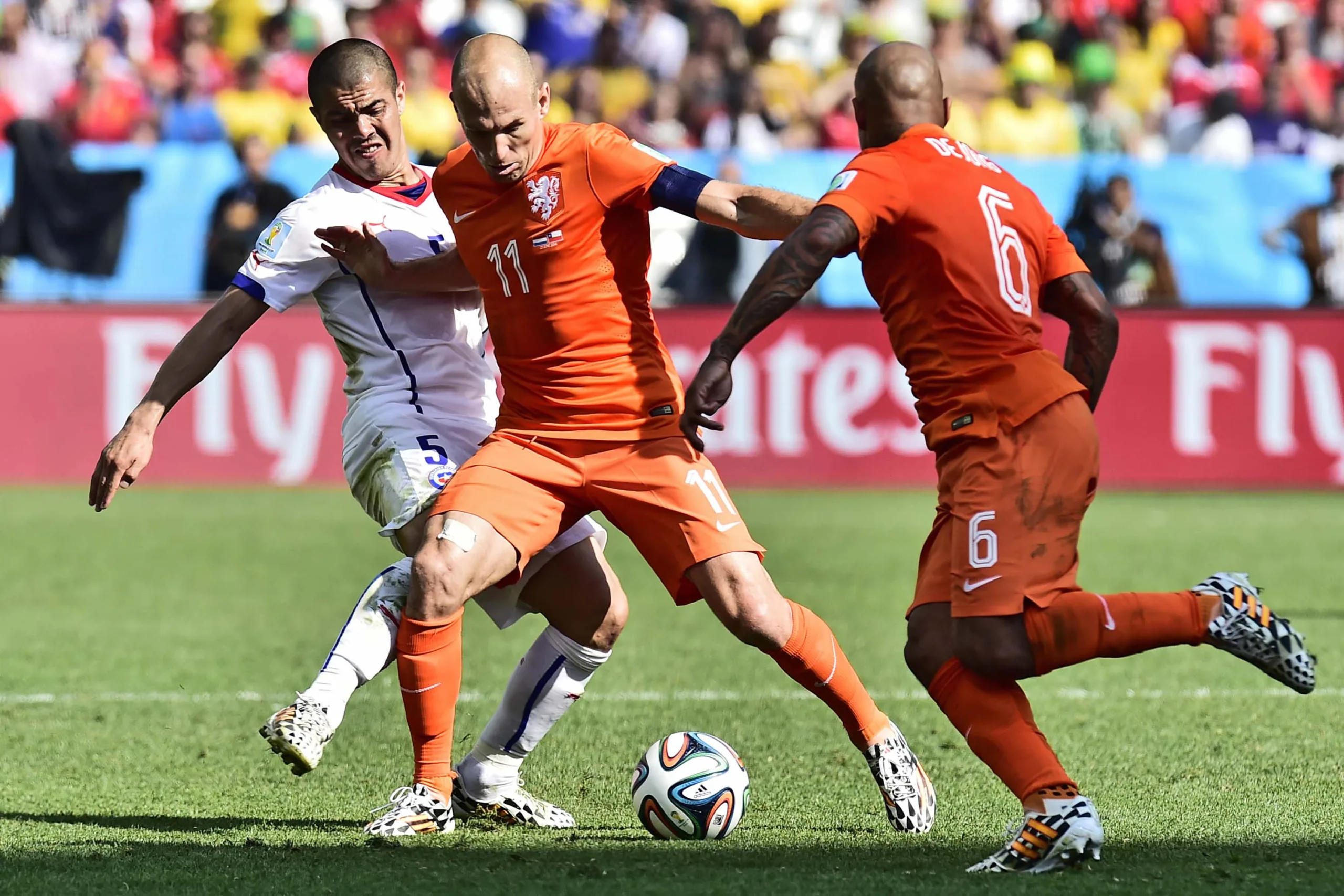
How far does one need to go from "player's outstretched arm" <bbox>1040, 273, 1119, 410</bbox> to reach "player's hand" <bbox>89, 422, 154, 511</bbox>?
7.98 ft

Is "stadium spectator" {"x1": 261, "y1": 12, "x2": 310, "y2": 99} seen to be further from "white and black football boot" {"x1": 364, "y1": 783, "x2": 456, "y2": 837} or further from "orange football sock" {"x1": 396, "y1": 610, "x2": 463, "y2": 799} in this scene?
"white and black football boot" {"x1": 364, "y1": 783, "x2": 456, "y2": 837}

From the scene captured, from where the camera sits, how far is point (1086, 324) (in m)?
4.73

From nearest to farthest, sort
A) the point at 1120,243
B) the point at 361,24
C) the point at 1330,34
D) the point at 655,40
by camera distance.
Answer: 1. the point at 1120,243
2. the point at 361,24
3. the point at 655,40
4. the point at 1330,34

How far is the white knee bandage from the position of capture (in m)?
4.79

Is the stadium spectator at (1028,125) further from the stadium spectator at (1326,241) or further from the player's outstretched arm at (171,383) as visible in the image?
the player's outstretched arm at (171,383)

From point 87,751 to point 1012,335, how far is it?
3433 mm

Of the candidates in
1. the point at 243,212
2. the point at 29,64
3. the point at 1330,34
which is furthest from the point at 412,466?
the point at 1330,34

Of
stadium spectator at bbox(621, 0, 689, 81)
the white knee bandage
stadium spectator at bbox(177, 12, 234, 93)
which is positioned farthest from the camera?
stadium spectator at bbox(621, 0, 689, 81)

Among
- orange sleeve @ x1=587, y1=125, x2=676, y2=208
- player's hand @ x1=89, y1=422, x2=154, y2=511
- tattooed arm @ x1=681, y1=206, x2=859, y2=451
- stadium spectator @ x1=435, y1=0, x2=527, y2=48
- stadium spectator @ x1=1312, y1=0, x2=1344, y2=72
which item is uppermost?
stadium spectator @ x1=435, y1=0, x2=527, y2=48

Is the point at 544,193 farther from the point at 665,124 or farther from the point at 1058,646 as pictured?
the point at 665,124

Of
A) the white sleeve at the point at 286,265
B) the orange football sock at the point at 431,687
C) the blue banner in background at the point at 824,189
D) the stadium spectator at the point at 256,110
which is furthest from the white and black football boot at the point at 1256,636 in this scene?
the stadium spectator at the point at 256,110

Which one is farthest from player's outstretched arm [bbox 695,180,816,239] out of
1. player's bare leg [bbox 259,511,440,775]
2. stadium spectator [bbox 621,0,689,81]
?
stadium spectator [bbox 621,0,689,81]

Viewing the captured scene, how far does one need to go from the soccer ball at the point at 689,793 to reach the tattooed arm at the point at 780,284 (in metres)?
1.08

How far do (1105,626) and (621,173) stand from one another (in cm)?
180
